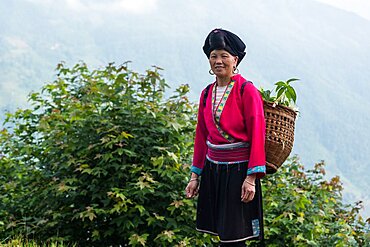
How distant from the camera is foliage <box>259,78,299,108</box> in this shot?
11.1 feet

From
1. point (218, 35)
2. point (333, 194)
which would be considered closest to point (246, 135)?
point (218, 35)

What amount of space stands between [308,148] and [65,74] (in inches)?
5319

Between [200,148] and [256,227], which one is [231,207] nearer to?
[256,227]

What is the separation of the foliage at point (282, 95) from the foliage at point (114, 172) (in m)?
1.50

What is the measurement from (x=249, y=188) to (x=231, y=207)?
0.48 ft

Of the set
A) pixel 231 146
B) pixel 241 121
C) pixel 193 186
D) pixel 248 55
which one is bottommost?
pixel 193 186

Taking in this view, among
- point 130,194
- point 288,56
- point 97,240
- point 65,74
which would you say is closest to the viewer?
point 130,194

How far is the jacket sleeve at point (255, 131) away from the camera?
3.12 m

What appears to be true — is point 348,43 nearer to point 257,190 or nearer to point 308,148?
point 308,148

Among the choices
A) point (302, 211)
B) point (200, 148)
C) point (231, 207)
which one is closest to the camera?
point (231, 207)

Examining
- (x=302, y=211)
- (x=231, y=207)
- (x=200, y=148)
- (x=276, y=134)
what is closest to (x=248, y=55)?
(x=302, y=211)

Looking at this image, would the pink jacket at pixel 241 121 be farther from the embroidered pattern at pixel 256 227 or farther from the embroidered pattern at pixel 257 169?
the embroidered pattern at pixel 256 227

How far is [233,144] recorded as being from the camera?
3232 mm

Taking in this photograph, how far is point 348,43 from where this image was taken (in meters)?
178
